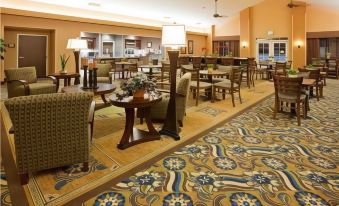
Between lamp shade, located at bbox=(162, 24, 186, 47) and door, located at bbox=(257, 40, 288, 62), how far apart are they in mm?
11629

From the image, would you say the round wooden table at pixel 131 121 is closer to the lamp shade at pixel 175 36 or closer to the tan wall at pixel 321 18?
the lamp shade at pixel 175 36

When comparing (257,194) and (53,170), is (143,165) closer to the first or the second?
(53,170)

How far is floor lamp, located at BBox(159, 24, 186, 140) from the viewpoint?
370cm

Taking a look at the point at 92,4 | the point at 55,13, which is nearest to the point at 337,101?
the point at 92,4

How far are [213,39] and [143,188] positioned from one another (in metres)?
15.6

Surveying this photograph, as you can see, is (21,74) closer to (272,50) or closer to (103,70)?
(103,70)

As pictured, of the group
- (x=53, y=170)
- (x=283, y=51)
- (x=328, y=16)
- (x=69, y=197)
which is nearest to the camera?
(x=69, y=197)

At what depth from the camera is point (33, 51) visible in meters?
9.99

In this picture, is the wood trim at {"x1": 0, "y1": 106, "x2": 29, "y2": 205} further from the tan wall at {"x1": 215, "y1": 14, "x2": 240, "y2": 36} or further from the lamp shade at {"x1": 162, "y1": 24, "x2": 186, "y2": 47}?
the tan wall at {"x1": 215, "y1": 14, "x2": 240, "y2": 36}

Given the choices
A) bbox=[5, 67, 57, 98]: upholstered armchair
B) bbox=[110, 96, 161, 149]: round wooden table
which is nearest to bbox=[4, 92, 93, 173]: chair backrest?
bbox=[110, 96, 161, 149]: round wooden table

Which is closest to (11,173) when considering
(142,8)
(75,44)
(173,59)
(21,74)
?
(173,59)

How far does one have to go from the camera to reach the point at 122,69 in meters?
10.6

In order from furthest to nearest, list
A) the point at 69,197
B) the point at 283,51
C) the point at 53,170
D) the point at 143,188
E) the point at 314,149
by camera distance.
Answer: the point at 283,51
the point at 314,149
the point at 53,170
the point at 143,188
the point at 69,197

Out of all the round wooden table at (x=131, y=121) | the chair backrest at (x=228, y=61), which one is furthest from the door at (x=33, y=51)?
the round wooden table at (x=131, y=121)
